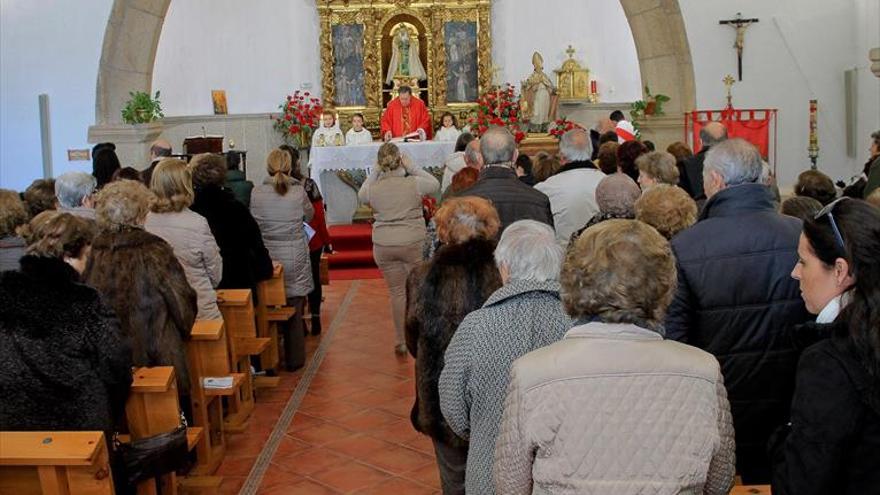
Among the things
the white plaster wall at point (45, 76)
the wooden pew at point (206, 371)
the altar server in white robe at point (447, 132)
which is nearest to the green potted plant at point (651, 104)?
the altar server in white robe at point (447, 132)

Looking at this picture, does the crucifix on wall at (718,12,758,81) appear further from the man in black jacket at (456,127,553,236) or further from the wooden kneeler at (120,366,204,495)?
the wooden kneeler at (120,366,204,495)

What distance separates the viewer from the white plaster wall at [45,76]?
12.0 metres

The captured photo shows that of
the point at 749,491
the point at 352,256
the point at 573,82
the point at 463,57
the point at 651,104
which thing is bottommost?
the point at 352,256

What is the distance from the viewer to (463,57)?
16625mm

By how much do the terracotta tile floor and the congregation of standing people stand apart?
26.4 inches

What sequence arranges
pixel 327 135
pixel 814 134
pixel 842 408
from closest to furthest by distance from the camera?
1. pixel 842 408
2. pixel 814 134
3. pixel 327 135

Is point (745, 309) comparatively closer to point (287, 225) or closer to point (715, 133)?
point (715, 133)

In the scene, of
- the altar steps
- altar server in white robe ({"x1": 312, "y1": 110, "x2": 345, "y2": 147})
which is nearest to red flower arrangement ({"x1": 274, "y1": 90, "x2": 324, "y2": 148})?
altar server in white robe ({"x1": 312, "y1": 110, "x2": 345, "y2": 147})

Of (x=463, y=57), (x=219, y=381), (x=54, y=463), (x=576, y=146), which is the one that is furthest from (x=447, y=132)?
(x=54, y=463)

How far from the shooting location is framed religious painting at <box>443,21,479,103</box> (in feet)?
54.5

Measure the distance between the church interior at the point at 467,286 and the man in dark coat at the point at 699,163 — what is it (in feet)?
0.08

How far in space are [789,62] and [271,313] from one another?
7.37 m

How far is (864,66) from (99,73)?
8510 mm

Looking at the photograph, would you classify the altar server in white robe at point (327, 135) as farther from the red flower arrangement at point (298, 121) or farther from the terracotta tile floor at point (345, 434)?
the terracotta tile floor at point (345, 434)
